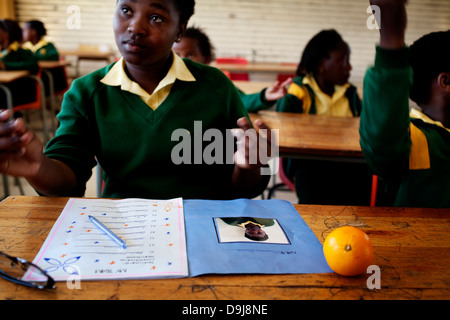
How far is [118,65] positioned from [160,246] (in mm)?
767

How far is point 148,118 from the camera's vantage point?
1.20 meters

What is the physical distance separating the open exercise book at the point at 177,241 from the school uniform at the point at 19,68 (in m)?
3.48

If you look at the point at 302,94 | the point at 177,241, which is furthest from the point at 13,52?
the point at 177,241

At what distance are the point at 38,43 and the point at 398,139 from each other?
636 cm

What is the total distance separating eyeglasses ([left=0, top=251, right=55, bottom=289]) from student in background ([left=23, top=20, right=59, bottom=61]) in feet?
19.2

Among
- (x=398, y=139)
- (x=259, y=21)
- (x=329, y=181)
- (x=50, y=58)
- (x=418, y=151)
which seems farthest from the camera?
(x=259, y=21)

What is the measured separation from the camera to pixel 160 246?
72 cm

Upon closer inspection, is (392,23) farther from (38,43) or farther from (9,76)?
(38,43)

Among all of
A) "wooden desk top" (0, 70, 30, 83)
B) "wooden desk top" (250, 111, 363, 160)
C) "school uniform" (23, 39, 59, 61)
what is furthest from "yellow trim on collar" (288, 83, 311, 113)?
"school uniform" (23, 39, 59, 61)

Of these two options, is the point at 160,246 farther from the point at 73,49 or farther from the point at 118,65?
the point at 73,49

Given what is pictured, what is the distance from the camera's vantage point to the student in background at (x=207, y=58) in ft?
7.39

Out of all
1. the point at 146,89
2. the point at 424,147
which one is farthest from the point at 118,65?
the point at 424,147

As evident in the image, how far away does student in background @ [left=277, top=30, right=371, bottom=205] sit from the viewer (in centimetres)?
210

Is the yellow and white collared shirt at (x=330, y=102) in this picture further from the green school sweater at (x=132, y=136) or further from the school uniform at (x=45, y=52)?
the school uniform at (x=45, y=52)
